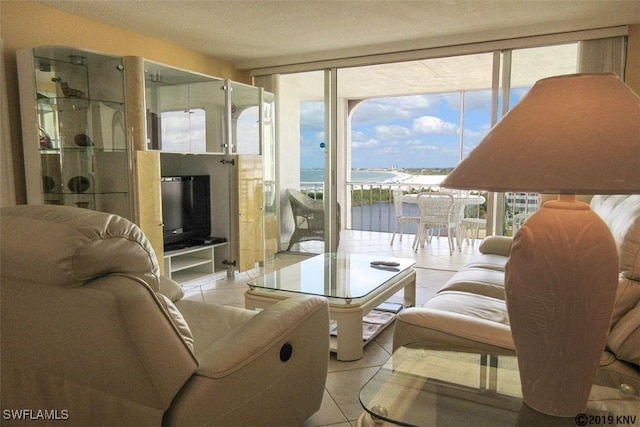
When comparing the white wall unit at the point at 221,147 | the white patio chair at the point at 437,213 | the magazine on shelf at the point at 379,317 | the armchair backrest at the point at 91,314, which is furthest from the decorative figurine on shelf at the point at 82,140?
the white patio chair at the point at 437,213

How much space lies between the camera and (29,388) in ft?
4.42

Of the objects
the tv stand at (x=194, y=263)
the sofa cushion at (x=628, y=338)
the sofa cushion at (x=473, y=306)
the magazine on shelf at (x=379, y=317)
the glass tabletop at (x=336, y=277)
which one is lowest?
the magazine on shelf at (x=379, y=317)

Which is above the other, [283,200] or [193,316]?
[283,200]

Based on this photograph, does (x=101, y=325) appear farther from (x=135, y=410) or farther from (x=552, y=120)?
(x=552, y=120)

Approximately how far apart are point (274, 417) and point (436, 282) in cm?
291

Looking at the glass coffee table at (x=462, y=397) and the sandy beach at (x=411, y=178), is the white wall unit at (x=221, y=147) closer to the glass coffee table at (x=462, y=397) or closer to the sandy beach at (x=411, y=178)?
the glass coffee table at (x=462, y=397)

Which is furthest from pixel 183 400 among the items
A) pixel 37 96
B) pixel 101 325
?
pixel 37 96

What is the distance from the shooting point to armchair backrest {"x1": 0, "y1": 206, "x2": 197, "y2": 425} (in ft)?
3.51

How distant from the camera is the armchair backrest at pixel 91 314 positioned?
1.07 metres

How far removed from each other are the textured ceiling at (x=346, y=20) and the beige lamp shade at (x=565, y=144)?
8.06 ft

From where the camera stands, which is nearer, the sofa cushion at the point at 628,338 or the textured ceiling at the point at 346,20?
the sofa cushion at the point at 628,338

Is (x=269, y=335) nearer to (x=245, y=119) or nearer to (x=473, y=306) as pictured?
(x=473, y=306)

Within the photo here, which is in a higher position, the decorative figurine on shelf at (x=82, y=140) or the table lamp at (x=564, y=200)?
the decorative figurine on shelf at (x=82, y=140)

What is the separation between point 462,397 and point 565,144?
0.83 metres
